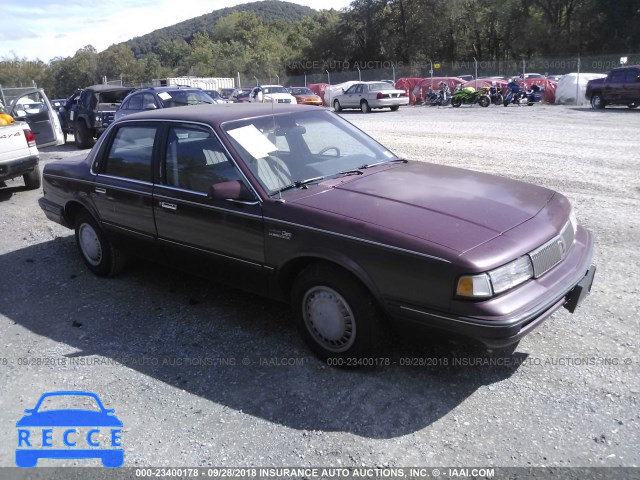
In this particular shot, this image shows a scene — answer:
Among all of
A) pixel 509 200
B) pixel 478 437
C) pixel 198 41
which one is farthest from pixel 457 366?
pixel 198 41

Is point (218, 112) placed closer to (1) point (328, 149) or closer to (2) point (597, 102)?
(1) point (328, 149)

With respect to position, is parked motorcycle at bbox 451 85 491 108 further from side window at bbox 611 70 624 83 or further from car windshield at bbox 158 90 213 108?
car windshield at bbox 158 90 213 108

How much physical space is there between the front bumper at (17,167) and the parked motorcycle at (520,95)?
22124 millimetres

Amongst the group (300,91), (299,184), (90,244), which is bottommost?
(90,244)

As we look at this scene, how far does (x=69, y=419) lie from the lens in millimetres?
3348

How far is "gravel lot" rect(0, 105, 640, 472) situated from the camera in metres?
2.92

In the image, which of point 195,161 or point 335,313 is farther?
point 195,161

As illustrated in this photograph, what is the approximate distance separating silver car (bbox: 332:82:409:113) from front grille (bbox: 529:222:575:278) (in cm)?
2533

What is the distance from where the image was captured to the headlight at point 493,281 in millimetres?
2932

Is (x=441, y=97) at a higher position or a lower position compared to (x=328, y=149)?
Answer: lower

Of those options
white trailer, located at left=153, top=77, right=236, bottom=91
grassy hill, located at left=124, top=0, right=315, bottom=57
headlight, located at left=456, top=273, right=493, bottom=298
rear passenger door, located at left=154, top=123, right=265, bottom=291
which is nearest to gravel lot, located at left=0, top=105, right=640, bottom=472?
headlight, located at left=456, top=273, right=493, bottom=298

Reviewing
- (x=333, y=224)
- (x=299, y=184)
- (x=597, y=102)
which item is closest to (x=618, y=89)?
(x=597, y=102)

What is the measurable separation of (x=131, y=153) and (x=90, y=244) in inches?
47.4

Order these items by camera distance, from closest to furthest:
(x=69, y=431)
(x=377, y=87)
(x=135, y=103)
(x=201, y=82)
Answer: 1. (x=69, y=431)
2. (x=135, y=103)
3. (x=377, y=87)
4. (x=201, y=82)
